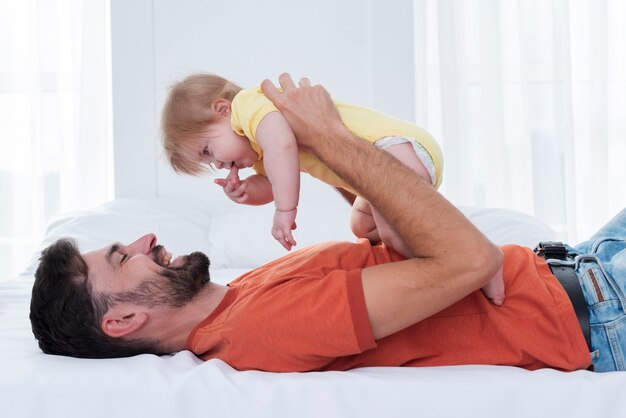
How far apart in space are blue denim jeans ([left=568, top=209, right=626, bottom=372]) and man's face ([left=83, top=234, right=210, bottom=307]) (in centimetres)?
76

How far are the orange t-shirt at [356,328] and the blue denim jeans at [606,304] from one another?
0.04 meters

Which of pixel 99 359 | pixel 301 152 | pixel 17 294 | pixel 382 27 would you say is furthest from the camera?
pixel 382 27

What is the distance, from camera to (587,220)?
4016 millimetres

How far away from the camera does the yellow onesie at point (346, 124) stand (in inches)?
66.2

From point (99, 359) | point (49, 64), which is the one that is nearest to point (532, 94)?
point (49, 64)

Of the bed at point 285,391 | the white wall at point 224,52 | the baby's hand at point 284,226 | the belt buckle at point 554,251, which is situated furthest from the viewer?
the white wall at point 224,52

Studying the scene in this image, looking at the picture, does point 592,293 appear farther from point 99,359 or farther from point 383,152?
point 99,359

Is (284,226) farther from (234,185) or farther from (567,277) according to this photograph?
(567,277)

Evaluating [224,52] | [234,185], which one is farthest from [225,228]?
[234,185]

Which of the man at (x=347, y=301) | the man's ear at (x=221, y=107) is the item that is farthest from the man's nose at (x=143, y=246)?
the man's ear at (x=221, y=107)

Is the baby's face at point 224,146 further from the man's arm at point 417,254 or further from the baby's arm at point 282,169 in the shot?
the man's arm at point 417,254

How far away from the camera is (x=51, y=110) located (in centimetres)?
385

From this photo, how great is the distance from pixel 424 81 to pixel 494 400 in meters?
2.73

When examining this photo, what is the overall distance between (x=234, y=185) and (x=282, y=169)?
0.26m
